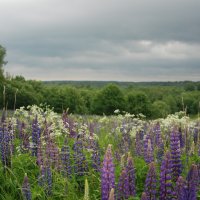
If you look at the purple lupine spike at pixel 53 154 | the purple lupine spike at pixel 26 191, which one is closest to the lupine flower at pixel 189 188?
the purple lupine spike at pixel 26 191

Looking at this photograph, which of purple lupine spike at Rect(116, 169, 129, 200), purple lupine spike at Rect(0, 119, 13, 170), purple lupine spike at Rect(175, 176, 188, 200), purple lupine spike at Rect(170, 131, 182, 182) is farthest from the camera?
purple lupine spike at Rect(0, 119, 13, 170)

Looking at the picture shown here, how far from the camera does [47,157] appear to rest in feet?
19.0

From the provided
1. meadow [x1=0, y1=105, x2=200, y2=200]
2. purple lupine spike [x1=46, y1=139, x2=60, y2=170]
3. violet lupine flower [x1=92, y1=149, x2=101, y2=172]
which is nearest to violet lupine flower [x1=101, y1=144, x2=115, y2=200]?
meadow [x1=0, y1=105, x2=200, y2=200]

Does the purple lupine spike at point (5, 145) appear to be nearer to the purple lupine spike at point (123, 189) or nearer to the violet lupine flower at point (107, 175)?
the purple lupine spike at point (123, 189)

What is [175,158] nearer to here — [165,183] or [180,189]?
[165,183]

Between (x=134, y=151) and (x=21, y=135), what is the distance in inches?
105

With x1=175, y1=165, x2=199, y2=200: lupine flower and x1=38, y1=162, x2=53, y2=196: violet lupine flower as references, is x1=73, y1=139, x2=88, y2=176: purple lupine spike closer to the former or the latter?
x1=38, y1=162, x2=53, y2=196: violet lupine flower

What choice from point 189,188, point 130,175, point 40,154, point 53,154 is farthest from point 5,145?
point 189,188

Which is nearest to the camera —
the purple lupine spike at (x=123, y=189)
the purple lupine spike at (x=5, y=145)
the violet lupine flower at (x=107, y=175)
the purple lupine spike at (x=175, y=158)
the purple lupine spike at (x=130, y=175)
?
the violet lupine flower at (x=107, y=175)

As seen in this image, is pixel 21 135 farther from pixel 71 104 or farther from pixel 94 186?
pixel 71 104

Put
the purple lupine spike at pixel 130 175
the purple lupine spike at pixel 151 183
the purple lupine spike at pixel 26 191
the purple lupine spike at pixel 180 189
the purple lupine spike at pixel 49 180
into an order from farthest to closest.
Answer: the purple lupine spike at pixel 49 180, the purple lupine spike at pixel 26 191, the purple lupine spike at pixel 130 175, the purple lupine spike at pixel 151 183, the purple lupine spike at pixel 180 189

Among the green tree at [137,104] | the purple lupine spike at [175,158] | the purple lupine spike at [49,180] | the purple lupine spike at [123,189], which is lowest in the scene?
the green tree at [137,104]

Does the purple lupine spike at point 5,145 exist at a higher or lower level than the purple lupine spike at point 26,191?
higher

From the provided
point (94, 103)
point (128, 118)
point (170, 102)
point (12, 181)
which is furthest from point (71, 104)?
point (12, 181)
